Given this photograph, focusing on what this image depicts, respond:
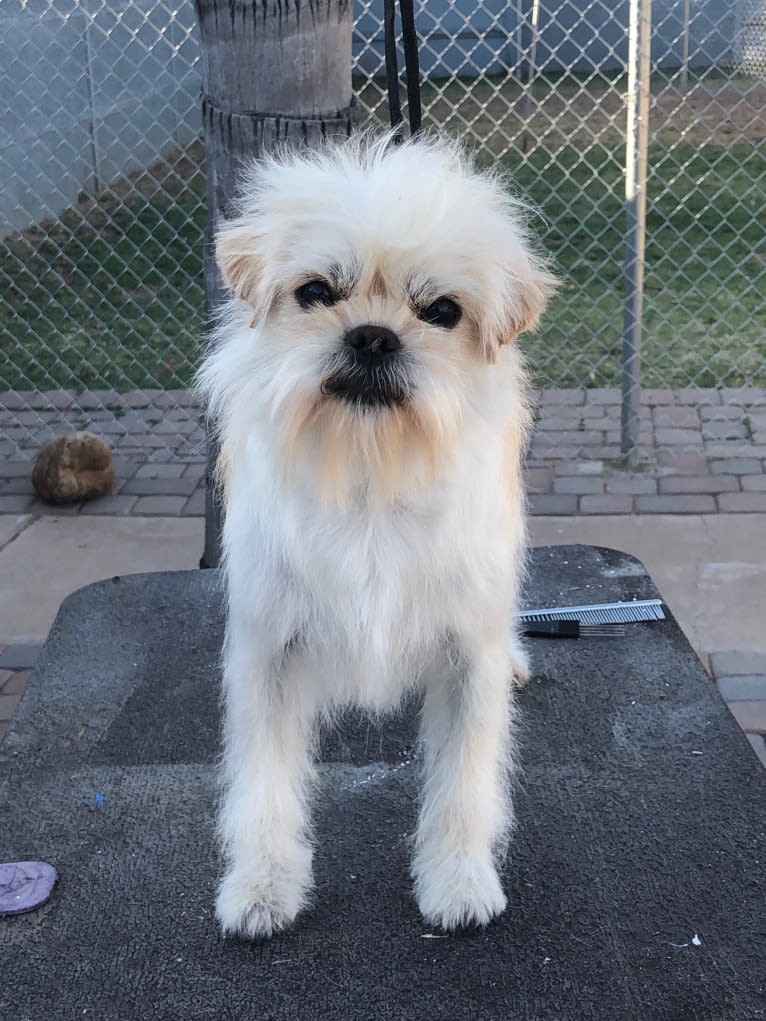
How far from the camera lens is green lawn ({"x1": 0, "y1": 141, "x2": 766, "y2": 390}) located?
6.99 meters

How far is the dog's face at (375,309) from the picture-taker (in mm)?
2033

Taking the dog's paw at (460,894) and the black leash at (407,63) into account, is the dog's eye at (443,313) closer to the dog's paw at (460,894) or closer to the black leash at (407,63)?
the black leash at (407,63)

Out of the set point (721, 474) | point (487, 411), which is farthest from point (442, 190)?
point (721, 474)

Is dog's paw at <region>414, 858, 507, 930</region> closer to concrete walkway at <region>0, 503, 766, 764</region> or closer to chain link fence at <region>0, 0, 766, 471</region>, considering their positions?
concrete walkway at <region>0, 503, 766, 764</region>

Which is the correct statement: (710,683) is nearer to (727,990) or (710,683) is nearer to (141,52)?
(727,990)

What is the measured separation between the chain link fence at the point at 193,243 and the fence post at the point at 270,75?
1.93 metres

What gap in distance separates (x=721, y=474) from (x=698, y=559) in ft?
2.94

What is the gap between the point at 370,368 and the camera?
2029 mm

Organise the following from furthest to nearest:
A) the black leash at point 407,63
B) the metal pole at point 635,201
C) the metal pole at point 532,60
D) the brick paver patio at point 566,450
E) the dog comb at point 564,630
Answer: the metal pole at point 532,60 < the brick paver patio at point 566,450 < the metal pole at point 635,201 < the dog comb at point 564,630 < the black leash at point 407,63

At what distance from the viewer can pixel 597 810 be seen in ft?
9.09

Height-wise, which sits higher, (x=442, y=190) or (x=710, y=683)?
(x=442, y=190)

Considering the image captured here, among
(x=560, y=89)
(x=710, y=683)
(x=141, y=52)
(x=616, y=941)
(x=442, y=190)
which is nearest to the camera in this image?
(x=442, y=190)

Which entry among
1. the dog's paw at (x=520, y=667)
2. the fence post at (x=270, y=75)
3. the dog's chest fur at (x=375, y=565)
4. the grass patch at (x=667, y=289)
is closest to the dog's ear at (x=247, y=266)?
the dog's chest fur at (x=375, y=565)

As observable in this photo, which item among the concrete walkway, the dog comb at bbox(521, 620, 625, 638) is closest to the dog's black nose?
the dog comb at bbox(521, 620, 625, 638)
